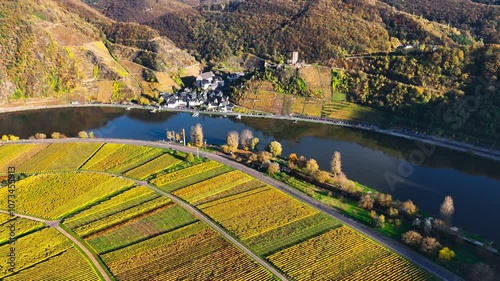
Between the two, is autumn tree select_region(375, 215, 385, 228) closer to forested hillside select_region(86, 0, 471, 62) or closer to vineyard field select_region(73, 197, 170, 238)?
vineyard field select_region(73, 197, 170, 238)

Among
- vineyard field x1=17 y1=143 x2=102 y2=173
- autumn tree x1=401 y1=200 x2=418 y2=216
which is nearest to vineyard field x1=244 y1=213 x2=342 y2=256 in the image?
autumn tree x1=401 y1=200 x2=418 y2=216

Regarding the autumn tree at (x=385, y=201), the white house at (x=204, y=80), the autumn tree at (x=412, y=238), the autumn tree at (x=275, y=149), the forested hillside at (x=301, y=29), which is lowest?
the autumn tree at (x=412, y=238)

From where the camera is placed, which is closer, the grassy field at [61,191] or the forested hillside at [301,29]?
the grassy field at [61,191]

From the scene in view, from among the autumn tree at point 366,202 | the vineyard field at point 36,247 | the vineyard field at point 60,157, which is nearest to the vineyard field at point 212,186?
the vineyard field at point 36,247

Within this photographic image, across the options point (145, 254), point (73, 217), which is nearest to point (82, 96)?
Answer: point (73, 217)

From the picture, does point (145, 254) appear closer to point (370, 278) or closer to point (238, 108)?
point (370, 278)

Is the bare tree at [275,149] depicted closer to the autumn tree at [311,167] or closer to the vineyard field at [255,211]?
the autumn tree at [311,167]
